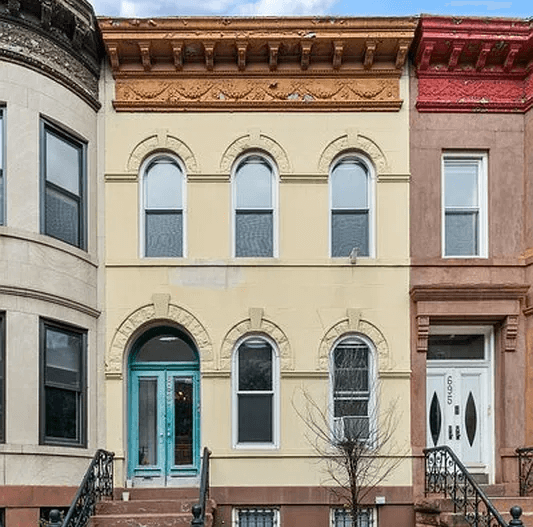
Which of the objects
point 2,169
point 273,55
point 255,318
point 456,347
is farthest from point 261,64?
point 456,347

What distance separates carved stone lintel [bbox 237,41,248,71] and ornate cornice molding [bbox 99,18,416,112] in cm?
2

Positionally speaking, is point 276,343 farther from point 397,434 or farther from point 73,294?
point 73,294

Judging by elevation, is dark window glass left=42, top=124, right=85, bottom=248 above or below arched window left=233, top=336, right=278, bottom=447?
above

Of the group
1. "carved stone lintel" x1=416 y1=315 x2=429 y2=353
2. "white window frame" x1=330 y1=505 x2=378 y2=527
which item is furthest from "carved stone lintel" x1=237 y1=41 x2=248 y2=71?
"white window frame" x1=330 y1=505 x2=378 y2=527

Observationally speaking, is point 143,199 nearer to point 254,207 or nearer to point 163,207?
point 163,207

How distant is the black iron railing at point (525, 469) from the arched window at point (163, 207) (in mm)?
6337

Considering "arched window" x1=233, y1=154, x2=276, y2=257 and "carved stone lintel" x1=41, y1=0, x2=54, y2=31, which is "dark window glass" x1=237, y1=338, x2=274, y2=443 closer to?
"arched window" x1=233, y1=154, x2=276, y2=257

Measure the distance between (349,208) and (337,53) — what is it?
255cm

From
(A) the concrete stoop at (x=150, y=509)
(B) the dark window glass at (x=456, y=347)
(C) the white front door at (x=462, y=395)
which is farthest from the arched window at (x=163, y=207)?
(C) the white front door at (x=462, y=395)

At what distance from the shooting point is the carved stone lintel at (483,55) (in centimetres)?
1366

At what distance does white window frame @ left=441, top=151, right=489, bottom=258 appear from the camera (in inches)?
545

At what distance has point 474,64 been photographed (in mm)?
13969

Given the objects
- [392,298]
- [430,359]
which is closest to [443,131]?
[392,298]

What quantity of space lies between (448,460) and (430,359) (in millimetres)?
1783
